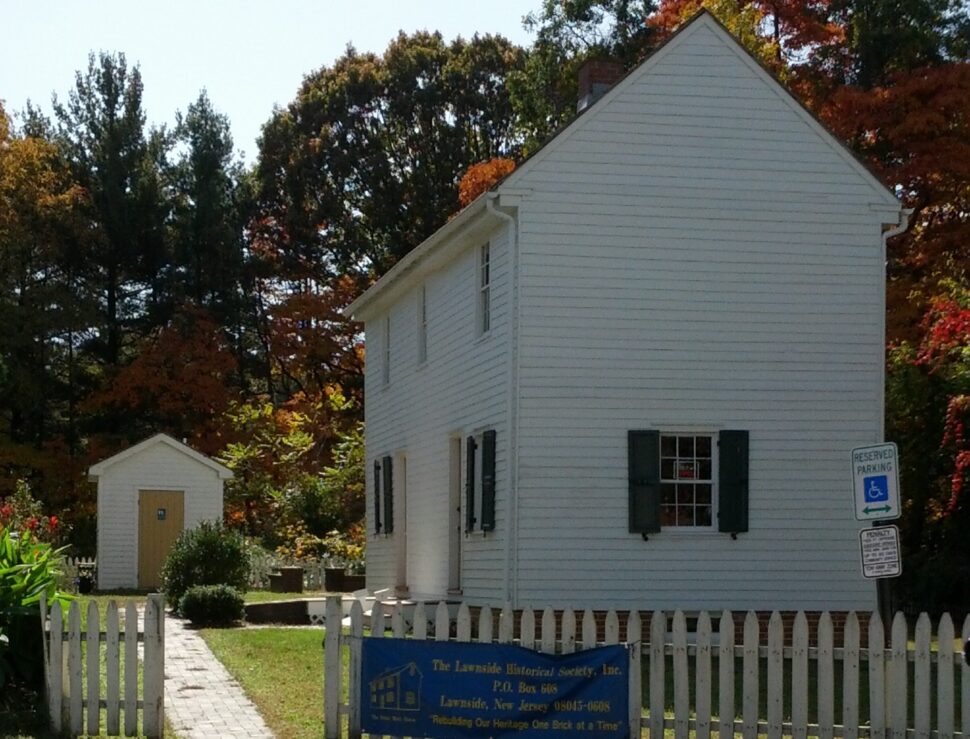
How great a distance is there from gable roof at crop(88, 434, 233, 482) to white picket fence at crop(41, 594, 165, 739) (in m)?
24.1

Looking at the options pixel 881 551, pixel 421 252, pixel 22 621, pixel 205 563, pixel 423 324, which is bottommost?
pixel 205 563

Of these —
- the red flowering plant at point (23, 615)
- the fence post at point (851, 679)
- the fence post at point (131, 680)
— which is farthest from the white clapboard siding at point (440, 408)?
the fence post at point (851, 679)

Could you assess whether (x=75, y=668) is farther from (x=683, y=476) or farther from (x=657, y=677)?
(x=683, y=476)

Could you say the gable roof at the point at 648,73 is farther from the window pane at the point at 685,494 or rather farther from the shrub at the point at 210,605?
the shrub at the point at 210,605

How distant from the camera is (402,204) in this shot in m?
51.9

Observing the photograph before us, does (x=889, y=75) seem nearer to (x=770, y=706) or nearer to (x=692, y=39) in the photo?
(x=692, y=39)

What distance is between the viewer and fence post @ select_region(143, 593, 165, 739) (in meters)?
11.9

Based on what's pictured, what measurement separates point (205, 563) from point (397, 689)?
582 inches

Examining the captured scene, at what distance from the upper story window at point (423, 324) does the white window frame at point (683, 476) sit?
6.34 metres

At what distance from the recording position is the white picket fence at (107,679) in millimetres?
11891

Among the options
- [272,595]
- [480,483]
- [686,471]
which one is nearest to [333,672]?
[686,471]

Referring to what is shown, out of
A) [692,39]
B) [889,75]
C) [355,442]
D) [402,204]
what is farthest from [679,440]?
[402,204]

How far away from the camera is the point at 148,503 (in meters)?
36.5

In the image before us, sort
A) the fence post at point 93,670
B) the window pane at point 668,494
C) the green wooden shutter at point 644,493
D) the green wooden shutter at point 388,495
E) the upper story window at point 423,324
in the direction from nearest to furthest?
1. the fence post at point 93,670
2. the green wooden shutter at point 644,493
3. the window pane at point 668,494
4. the upper story window at point 423,324
5. the green wooden shutter at point 388,495
